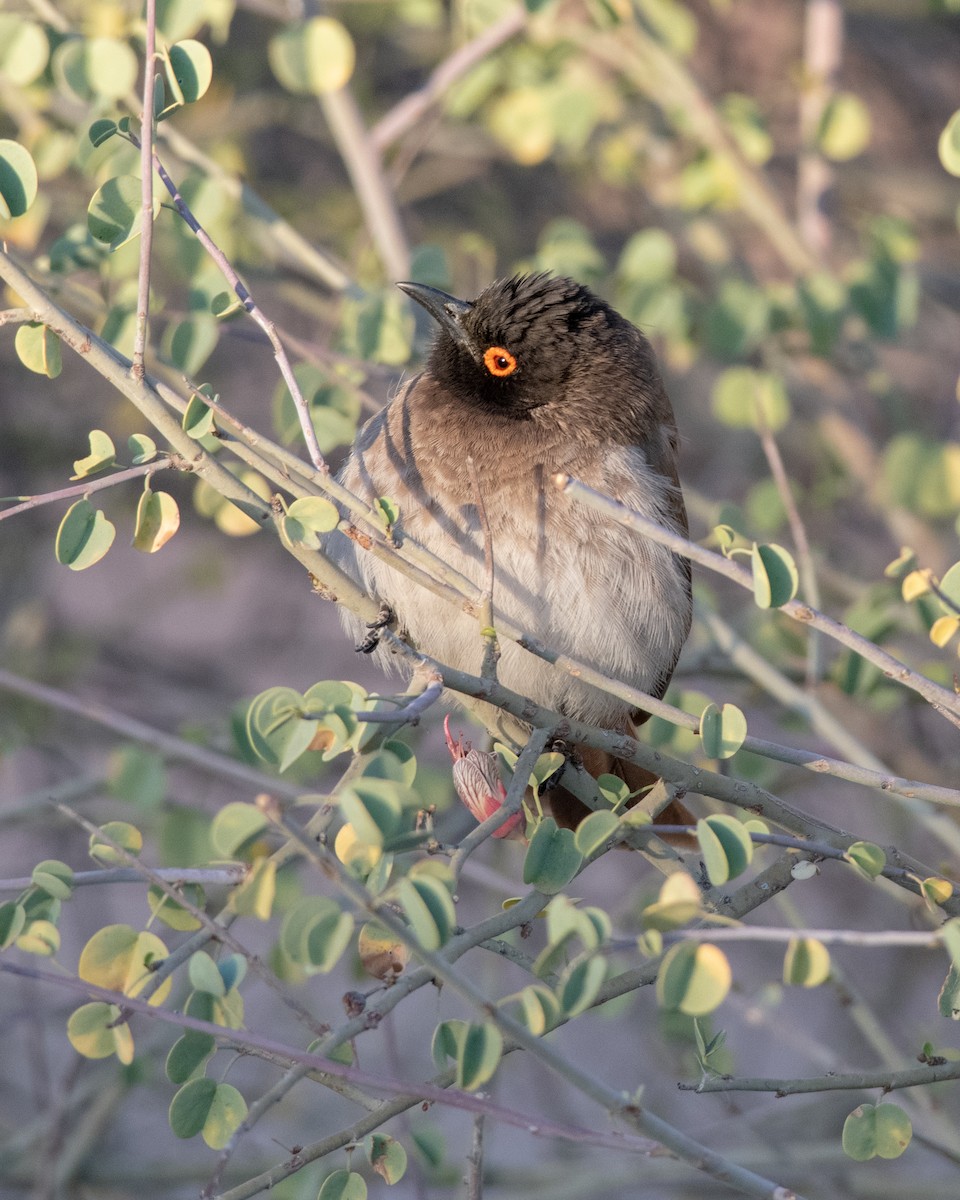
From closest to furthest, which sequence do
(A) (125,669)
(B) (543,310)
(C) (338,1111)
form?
(B) (543,310)
(C) (338,1111)
(A) (125,669)

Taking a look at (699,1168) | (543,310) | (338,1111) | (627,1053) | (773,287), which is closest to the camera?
(699,1168)

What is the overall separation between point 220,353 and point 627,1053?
4.45m

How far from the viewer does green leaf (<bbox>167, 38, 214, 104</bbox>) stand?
8.36ft

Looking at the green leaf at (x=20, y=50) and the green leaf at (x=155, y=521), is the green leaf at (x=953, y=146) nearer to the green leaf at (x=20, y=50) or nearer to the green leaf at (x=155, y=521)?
the green leaf at (x=155, y=521)

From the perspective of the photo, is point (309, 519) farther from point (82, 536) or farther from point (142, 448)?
point (82, 536)

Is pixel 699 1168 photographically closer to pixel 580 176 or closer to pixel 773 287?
pixel 773 287

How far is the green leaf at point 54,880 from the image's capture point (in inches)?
82.0

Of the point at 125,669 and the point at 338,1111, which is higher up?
the point at 125,669

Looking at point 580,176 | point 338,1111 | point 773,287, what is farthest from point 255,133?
point 338,1111

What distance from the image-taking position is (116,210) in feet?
8.46

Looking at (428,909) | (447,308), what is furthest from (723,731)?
(447,308)

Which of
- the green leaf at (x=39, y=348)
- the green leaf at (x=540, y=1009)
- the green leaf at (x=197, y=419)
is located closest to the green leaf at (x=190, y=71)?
the green leaf at (x=39, y=348)

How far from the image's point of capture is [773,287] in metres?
4.54

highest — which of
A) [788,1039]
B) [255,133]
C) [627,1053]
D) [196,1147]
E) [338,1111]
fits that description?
[255,133]
